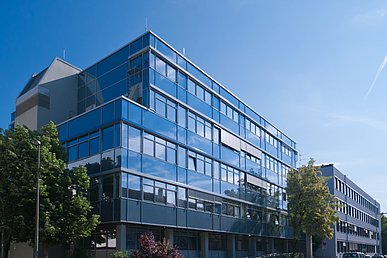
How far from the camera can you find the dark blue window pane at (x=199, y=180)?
113 ft

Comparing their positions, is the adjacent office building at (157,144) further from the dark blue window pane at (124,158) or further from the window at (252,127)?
the window at (252,127)

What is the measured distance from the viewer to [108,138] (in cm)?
2922

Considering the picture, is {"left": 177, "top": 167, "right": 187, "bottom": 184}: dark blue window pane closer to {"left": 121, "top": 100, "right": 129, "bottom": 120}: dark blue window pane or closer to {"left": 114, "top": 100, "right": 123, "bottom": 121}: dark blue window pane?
{"left": 121, "top": 100, "right": 129, "bottom": 120}: dark blue window pane

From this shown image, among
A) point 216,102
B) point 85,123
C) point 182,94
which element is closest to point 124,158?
point 85,123

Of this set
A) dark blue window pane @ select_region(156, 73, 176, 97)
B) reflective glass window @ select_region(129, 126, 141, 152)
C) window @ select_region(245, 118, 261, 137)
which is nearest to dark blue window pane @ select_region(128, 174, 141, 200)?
reflective glass window @ select_region(129, 126, 141, 152)

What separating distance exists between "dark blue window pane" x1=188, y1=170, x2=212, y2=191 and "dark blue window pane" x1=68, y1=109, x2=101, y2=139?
7805 millimetres

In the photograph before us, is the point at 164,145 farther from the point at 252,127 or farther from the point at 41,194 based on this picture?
the point at 252,127

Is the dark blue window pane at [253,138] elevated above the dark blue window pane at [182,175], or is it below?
above

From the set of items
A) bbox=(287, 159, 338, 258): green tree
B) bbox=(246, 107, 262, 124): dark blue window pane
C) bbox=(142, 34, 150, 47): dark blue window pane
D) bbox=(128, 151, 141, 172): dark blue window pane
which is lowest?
bbox=(287, 159, 338, 258): green tree

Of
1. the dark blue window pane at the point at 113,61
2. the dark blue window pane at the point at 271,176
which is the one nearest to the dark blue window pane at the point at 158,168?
the dark blue window pane at the point at 113,61

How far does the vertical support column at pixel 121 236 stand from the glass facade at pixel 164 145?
965 mm

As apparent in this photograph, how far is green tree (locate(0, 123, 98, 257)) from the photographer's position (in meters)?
25.7

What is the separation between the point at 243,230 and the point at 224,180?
17.6 ft

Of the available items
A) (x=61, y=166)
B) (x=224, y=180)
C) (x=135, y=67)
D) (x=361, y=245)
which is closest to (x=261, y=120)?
(x=224, y=180)
